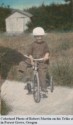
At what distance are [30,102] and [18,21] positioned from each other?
36.9 inches

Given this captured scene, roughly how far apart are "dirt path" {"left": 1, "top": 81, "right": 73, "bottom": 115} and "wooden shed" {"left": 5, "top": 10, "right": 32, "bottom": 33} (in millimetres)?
607

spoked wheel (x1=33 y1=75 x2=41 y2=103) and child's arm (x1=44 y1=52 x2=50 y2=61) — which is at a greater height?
child's arm (x1=44 y1=52 x2=50 y2=61)

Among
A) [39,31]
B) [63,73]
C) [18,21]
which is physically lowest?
[63,73]

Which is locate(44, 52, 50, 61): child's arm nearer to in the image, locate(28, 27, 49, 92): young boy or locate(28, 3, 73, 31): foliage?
locate(28, 27, 49, 92): young boy

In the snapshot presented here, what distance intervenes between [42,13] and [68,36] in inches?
15.6

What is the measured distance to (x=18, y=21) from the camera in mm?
6480

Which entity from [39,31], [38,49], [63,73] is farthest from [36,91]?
[39,31]

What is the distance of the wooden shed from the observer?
644 cm

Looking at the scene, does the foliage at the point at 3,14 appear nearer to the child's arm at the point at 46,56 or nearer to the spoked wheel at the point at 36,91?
the child's arm at the point at 46,56

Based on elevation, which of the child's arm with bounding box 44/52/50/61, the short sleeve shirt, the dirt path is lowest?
the dirt path

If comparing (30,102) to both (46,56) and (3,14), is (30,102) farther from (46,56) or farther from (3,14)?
(3,14)

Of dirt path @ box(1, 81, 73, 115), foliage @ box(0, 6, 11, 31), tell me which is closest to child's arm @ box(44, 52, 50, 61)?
dirt path @ box(1, 81, 73, 115)

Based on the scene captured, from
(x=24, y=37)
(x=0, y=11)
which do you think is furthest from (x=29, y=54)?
(x=0, y=11)

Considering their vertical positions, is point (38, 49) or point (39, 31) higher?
point (39, 31)
